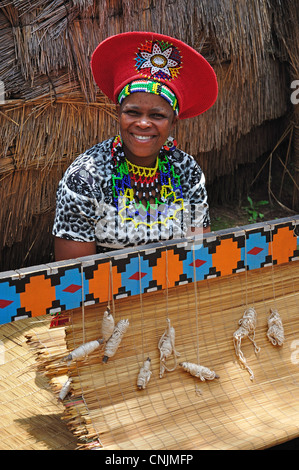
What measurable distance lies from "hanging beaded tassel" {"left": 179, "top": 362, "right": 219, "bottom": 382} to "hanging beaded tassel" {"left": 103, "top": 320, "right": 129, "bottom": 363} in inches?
9.7

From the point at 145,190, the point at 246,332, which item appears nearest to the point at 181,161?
the point at 145,190

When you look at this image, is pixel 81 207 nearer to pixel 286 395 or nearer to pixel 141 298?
pixel 141 298

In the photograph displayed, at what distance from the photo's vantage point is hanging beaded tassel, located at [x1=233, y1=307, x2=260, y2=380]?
2.17 meters

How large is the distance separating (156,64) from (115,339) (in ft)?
2.93

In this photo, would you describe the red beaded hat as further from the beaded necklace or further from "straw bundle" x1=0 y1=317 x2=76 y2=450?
"straw bundle" x1=0 y1=317 x2=76 y2=450

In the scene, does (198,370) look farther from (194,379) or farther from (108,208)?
(108,208)

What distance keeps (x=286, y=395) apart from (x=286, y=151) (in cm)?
263

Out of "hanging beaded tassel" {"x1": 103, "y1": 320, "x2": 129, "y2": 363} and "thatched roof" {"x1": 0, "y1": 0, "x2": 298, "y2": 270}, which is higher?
"thatched roof" {"x1": 0, "y1": 0, "x2": 298, "y2": 270}

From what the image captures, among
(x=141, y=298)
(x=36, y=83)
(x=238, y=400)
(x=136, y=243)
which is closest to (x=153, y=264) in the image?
(x=141, y=298)

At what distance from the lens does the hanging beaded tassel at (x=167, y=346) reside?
2037 mm

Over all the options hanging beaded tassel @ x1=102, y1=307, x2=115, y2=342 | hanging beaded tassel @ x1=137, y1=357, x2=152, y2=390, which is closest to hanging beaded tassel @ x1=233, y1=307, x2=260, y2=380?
hanging beaded tassel @ x1=137, y1=357, x2=152, y2=390

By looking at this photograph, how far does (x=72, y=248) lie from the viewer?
211cm

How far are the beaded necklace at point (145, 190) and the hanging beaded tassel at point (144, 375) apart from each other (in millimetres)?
486
